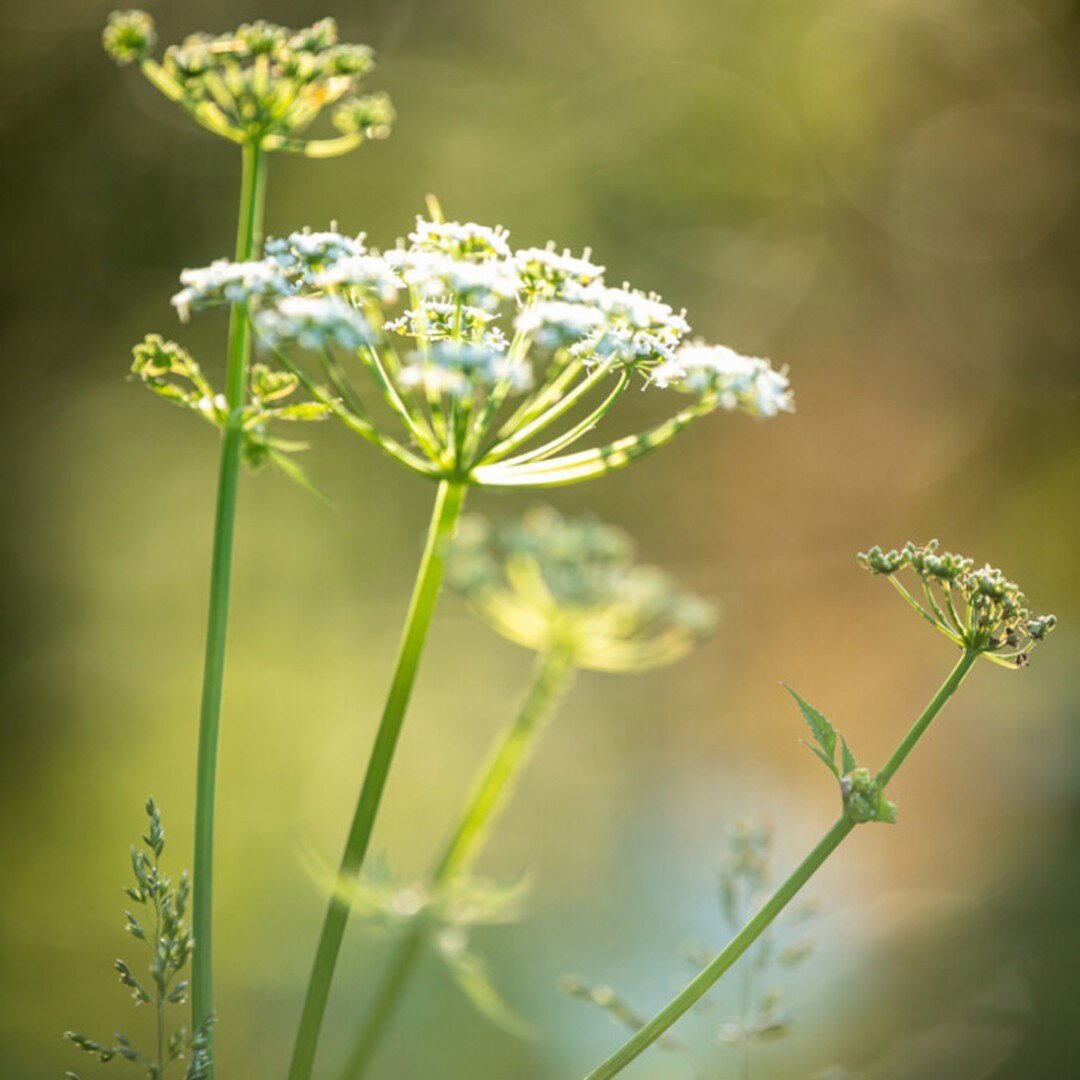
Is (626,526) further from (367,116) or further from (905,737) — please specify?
(905,737)

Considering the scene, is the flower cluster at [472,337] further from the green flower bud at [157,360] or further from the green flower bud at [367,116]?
the green flower bud at [367,116]

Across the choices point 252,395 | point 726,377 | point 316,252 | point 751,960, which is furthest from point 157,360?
point 751,960

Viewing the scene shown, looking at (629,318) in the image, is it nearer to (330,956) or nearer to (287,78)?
(287,78)

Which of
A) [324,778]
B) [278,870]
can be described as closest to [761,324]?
[324,778]

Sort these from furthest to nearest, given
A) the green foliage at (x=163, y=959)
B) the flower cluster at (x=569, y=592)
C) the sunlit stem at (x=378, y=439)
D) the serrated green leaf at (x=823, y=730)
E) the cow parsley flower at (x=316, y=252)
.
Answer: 1. the flower cluster at (x=569, y=592)
2. the cow parsley flower at (x=316, y=252)
3. the sunlit stem at (x=378, y=439)
4. the serrated green leaf at (x=823, y=730)
5. the green foliage at (x=163, y=959)

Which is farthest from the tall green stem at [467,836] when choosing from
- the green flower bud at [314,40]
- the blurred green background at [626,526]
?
the blurred green background at [626,526]
